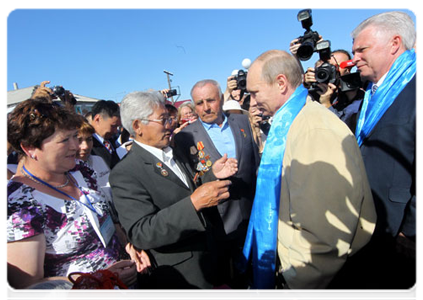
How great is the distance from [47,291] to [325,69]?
122 inches

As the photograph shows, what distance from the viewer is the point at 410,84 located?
62.4 inches

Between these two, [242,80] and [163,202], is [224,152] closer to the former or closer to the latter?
[242,80]

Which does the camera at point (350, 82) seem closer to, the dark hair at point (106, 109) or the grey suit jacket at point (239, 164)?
the grey suit jacket at point (239, 164)

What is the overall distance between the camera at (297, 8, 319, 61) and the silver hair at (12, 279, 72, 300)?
122 inches

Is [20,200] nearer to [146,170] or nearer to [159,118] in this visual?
[146,170]

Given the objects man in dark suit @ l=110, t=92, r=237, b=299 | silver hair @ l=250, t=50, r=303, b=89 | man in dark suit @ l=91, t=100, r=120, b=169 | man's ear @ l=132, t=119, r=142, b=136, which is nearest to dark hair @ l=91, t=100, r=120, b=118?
man in dark suit @ l=91, t=100, r=120, b=169

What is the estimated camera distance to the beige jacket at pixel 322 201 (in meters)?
1.13

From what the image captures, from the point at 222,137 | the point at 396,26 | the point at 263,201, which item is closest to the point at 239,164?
the point at 222,137

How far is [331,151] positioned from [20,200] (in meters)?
1.86

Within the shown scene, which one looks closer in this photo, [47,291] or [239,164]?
[47,291]

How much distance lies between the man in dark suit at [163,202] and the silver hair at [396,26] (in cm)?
167

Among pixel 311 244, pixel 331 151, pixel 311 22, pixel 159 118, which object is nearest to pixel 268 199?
pixel 311 244

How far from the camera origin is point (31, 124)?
1.58 meters

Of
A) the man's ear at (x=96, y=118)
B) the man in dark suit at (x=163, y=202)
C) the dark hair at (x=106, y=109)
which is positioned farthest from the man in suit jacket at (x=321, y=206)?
the man's ear at (x=96, y=118)
